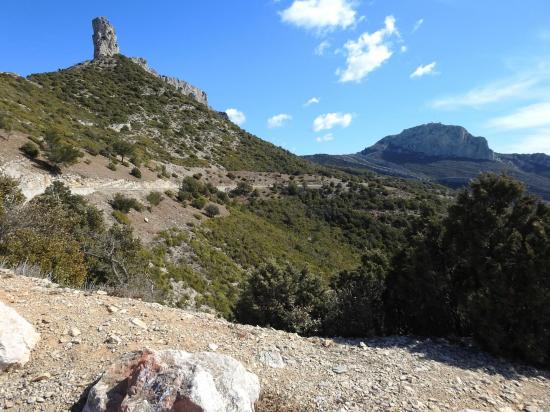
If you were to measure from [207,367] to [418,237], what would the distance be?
25.1 ft

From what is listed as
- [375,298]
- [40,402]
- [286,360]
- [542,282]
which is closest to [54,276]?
[40,402]

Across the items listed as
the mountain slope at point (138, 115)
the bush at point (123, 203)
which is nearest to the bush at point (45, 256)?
the bush at point (123, 203)

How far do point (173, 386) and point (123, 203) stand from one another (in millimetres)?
24054

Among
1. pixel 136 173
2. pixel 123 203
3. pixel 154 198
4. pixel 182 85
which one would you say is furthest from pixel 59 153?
pixel 182 85

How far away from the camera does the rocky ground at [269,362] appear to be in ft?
19.2

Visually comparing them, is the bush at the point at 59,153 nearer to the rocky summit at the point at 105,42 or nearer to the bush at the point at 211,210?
the bush at the point at 211,210

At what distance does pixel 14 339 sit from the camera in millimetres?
6012

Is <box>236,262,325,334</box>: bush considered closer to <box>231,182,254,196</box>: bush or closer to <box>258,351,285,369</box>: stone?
<box>258,351,285,369</box>: stone

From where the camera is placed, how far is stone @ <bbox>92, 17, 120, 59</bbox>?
298ft

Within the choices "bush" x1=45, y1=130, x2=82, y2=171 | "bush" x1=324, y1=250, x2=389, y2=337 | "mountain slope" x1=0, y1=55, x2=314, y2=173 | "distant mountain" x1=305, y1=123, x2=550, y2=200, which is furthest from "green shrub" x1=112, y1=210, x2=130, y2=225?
"distant mountain" x1=305, y1=123, x2=550, y2=200

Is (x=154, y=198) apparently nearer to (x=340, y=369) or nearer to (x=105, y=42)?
(x=340, y=369)

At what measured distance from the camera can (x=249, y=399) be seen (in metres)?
5.32

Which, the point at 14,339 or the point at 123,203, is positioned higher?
the point at 123,203

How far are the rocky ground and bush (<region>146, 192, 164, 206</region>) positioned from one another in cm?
2231
